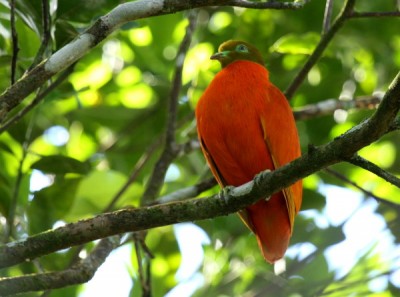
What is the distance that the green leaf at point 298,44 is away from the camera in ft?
21.2

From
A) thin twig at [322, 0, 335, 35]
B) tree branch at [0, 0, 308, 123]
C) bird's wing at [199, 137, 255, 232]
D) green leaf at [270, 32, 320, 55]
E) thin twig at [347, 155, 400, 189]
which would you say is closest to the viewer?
thin twig at [347, 155, 400, 189]

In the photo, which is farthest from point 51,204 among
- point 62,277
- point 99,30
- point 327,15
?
point 327,15

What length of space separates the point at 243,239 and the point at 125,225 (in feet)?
7.59

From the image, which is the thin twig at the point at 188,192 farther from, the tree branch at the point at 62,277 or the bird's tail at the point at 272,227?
the tree branch at the point at 62,277

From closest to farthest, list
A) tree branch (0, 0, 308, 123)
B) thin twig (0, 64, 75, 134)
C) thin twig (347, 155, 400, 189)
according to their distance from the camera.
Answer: thin twig (347, 155, 400, 189), tree branch (0, 0, 308, 123), thin twig (0, 64, 75, 134)

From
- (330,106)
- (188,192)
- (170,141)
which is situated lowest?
(330,106)

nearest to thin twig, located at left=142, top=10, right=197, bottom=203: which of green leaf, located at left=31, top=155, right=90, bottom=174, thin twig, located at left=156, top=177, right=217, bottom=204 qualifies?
thin twig, located at left=156, top=177, right=217, bottom=204

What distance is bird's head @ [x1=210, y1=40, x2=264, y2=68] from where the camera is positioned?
6.29 metres

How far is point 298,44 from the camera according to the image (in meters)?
6.50

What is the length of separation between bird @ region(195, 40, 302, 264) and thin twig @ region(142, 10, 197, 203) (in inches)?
19.7

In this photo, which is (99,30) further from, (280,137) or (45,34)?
(280,137)

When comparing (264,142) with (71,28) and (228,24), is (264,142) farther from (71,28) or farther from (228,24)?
(228,24)

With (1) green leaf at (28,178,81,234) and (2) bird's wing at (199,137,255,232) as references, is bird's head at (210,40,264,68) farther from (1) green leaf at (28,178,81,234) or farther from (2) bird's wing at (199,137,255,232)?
(1) green leaf at (28,178,81,234)

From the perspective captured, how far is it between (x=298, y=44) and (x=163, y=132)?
153 centimetres
